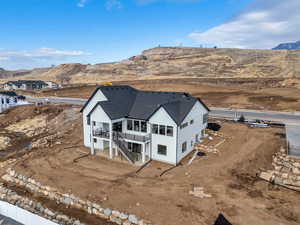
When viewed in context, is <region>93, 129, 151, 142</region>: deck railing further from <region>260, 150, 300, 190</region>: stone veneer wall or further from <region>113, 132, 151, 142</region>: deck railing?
<region>260, 150, 300, 190</region>: stone veneer wall

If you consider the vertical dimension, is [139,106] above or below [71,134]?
above

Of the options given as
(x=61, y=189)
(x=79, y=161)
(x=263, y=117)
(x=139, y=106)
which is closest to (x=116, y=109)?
(x=139, y=106)

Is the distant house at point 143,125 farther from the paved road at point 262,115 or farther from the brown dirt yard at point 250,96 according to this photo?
the brown dirt yard at point 250,96

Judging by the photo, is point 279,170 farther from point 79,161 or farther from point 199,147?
point 79,161

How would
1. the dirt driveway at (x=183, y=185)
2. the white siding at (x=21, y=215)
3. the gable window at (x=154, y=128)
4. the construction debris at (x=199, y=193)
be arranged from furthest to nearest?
1. the gable window at (x=154, y=128)
2. the construction debris at (x=199, y=193)
3. the dirt driveway at (x=183, y=185)
4. the white siding at (x=21, y=215)

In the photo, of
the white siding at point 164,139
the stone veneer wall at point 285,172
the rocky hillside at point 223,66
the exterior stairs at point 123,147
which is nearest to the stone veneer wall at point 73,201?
the exterior stairs at point 123,147

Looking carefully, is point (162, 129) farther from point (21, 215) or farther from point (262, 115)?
point (262, 115)

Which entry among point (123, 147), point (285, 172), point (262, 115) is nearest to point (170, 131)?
point (123, 147)
